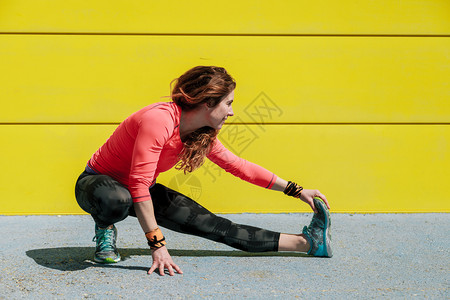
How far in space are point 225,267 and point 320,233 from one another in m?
0.52

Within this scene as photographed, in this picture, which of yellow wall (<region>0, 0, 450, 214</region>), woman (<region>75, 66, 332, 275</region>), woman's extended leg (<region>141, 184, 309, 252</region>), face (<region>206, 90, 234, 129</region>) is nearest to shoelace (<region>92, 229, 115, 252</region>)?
woman (<region>75, 66, 332, 275</region>)

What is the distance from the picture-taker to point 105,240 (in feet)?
7.61

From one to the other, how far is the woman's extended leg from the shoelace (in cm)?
24

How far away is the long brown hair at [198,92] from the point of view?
2.19m

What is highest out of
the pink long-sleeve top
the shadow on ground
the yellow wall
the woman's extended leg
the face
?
the yellow wall

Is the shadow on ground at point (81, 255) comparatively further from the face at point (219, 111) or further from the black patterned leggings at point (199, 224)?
the face at point (219, 111)

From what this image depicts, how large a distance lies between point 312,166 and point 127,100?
1.35m

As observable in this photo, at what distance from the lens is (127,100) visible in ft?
10.9

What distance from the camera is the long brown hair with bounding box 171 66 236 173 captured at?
2188 mm

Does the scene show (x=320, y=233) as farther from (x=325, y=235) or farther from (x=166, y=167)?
(x=166, y=167)

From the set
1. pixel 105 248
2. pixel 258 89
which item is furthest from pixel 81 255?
pixel 258 89

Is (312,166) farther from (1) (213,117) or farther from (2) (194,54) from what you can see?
(1) (213,117)

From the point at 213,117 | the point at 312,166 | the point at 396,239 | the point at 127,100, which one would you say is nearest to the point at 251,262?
the point at 213,117

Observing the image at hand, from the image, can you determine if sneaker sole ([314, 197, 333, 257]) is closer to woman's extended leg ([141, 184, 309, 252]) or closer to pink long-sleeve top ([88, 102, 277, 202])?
woman's extended leg ([141, 184, 309, 252])
